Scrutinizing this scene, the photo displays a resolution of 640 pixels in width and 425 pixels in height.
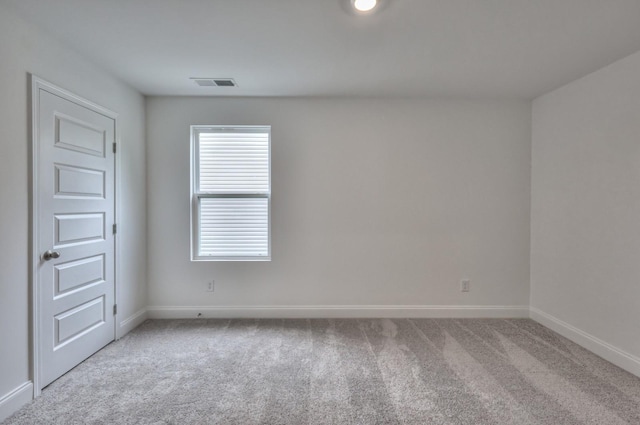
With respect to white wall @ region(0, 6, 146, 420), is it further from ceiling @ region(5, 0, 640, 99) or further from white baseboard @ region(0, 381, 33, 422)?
ceiling @ region(5, 0, 640, 99)

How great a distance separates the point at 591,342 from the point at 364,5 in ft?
10.7

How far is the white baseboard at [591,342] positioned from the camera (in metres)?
2.16

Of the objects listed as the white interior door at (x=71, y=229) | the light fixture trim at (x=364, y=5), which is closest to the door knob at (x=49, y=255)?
the white interior door at (x=71, y=229)

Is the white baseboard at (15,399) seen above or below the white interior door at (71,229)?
below

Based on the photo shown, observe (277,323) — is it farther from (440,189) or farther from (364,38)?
(364,38)

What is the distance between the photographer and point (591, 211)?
249cm

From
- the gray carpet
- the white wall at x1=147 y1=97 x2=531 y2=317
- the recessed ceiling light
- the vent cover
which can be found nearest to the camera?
the recessed ceiling light

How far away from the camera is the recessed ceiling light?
5.25 feet

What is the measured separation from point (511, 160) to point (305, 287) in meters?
2.71

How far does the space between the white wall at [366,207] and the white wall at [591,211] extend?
7.8 inches

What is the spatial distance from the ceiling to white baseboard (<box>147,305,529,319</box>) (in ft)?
7.70

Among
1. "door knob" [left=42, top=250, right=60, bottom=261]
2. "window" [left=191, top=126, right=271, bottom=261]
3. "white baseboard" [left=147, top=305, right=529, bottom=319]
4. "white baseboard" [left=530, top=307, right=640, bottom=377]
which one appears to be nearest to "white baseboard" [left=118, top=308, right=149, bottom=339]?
"white baseboard" [left=147, top=305, right=529, bottom=319]

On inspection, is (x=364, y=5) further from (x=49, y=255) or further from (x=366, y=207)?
(x=49, y=255)

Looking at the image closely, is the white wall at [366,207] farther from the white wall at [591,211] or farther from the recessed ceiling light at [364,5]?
the recessed ceiling light at [364,5]
